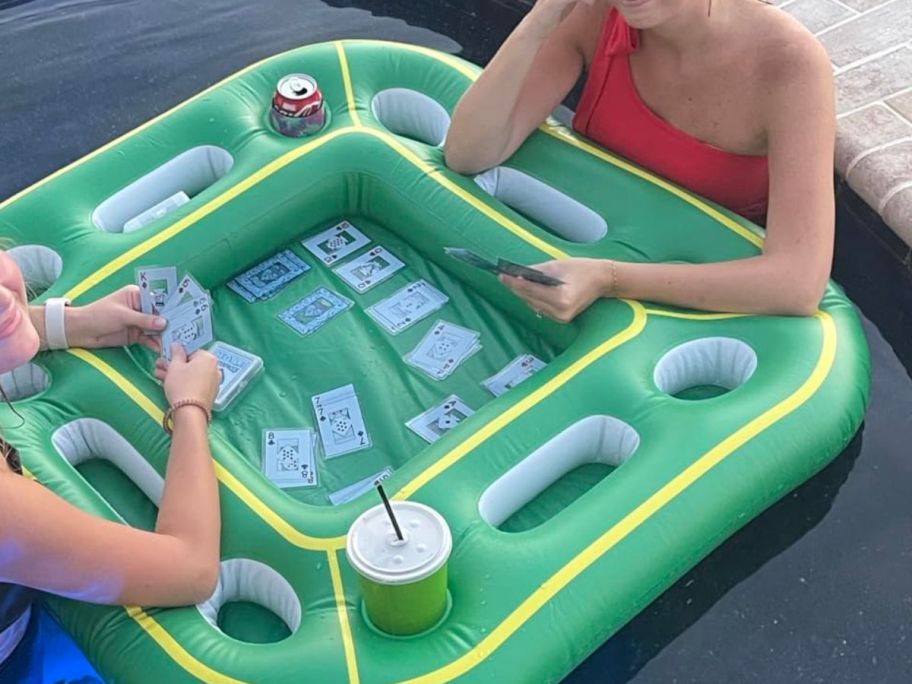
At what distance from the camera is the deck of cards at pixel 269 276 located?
283cm

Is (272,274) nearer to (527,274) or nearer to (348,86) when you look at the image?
(348,86)

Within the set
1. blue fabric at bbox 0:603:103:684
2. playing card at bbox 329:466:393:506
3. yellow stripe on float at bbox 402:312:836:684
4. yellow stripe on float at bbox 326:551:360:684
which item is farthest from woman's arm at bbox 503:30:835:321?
blue fabric at bbox 0:603:103:684

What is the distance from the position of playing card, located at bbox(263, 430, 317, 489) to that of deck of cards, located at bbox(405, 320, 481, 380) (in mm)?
328

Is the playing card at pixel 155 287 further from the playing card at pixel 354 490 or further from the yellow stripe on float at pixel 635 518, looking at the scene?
the yellow stripe on float at pixel 635 518

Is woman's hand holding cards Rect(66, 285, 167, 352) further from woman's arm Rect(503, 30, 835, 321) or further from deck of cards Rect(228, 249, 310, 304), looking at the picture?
woman's arm Rect(503, 30, 835, 321)

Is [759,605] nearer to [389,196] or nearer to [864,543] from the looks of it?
[864,543]

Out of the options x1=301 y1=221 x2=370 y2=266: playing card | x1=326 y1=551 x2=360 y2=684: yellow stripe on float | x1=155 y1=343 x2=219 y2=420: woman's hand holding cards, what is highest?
x1=155 y1=343 x2=219 y2=420: woman's hand holding cards

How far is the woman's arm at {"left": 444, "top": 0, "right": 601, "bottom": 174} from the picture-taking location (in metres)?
2.60

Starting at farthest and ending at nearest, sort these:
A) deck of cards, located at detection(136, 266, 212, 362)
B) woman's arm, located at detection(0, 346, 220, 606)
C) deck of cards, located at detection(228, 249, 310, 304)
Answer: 1. deck of cards, located at detection(228, 249, 310, 304)
2. deck of cards, located at detection(136, 266, 212, 362)
3. woman's arm, located at detection(0, 346, 220, 606)

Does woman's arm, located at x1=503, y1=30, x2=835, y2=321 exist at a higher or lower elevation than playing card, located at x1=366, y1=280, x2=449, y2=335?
higher

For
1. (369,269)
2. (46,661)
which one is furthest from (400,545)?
(369,269)

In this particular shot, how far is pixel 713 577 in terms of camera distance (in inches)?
92.4

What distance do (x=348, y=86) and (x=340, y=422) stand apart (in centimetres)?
109

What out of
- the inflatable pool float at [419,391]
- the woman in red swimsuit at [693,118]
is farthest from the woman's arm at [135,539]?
the woman in red swimsuit at [693,118]
